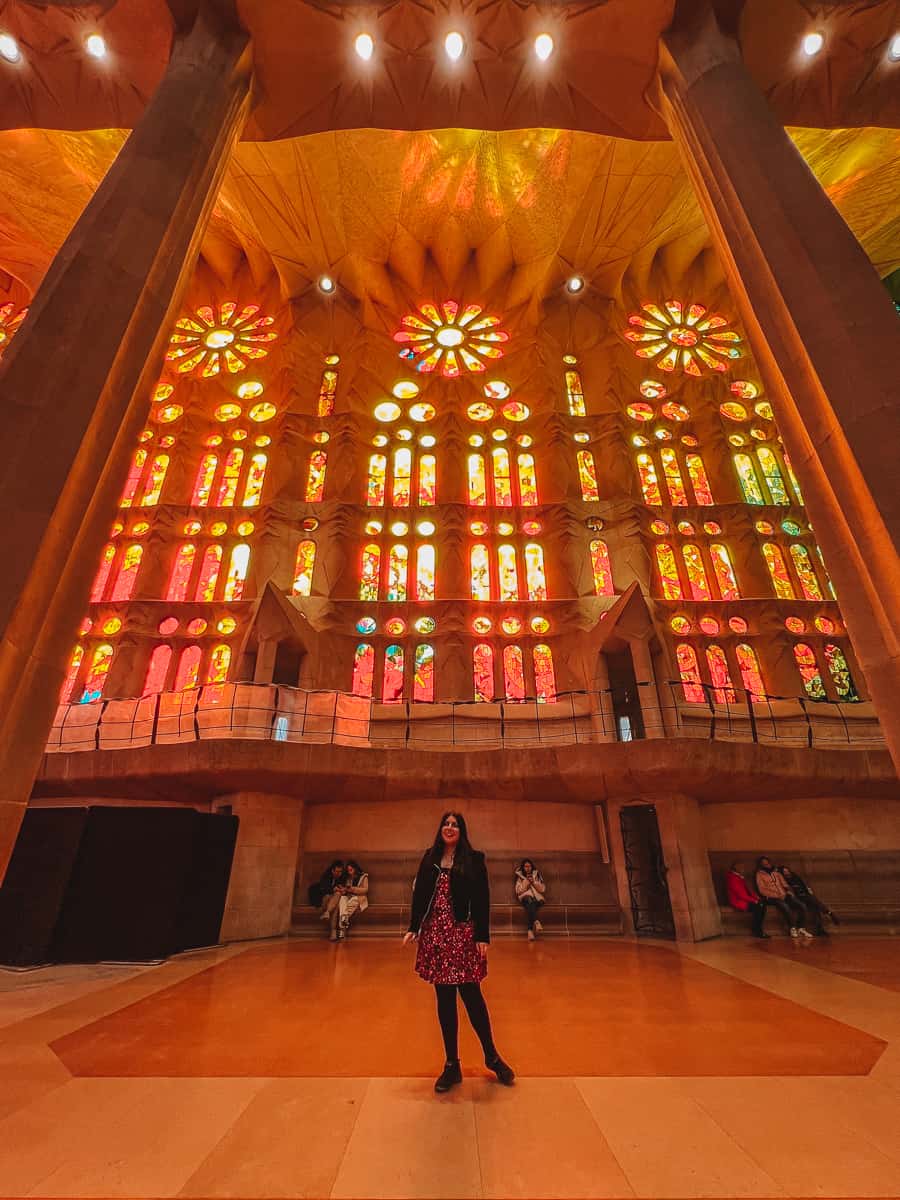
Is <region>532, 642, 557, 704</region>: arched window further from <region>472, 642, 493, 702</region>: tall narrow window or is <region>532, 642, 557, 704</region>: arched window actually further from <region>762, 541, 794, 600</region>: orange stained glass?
<region>762, 541, 794, 600</region>: orange stained glass

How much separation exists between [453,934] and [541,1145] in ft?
3.31

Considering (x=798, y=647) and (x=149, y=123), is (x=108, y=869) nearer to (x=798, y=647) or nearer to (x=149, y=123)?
(x=149, y=123)

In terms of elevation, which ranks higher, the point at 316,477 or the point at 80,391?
the point at 316,477

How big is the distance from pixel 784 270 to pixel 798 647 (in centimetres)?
1458

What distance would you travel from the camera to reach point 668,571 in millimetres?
18922

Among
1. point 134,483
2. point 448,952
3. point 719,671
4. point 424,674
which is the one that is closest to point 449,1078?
point 448,952

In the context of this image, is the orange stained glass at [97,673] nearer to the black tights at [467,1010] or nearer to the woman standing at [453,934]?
the woman standing at [453,934]

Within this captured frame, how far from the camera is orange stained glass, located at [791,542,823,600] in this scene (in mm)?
18359

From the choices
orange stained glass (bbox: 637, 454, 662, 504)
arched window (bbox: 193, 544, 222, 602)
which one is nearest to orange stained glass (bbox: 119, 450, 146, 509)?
arched window (bbox: 193, 544, 222, 602)

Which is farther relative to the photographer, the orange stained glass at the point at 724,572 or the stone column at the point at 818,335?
the orange stained glass at the point at 724,572

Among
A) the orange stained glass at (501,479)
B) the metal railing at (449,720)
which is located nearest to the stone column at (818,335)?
the metal railing at (449,720)

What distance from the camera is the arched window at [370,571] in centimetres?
1869

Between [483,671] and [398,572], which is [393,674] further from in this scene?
[398,572]

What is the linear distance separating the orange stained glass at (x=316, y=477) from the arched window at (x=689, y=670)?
13658 mm
